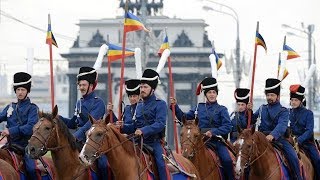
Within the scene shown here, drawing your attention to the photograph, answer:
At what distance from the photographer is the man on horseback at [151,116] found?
17375mm

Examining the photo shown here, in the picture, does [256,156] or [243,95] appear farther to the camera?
[243,95]

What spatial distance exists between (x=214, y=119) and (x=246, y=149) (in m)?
2.07

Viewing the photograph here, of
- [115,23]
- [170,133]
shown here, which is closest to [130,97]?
[170,133]

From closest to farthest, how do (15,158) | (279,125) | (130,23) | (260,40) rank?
(15,158)
(279,125)
(130,23)
(260,40)

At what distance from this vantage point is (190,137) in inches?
724

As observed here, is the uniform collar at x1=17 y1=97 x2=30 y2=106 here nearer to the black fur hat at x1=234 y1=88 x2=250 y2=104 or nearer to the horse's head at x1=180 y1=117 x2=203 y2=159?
the horse's head at x1=180 y1=117 x2=203 y2=159

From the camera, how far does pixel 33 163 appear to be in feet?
58.4

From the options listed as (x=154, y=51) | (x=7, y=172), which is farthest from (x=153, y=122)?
(x=154, y=51)

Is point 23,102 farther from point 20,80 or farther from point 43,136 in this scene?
point 43,136

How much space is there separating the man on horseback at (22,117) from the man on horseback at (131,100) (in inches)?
51.7

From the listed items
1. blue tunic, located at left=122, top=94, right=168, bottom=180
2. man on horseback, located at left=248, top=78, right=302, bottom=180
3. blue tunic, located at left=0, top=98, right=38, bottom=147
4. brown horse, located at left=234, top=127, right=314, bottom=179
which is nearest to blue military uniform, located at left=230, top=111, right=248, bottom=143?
man on horseback, located at left=248, top=78, right=302, bottom=180

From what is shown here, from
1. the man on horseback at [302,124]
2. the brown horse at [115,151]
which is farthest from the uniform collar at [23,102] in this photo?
the man on horseback at [302,124]

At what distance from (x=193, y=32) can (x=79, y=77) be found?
89.2 meters

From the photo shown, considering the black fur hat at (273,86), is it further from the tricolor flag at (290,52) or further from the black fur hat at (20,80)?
the black fur hat at (20,80)
